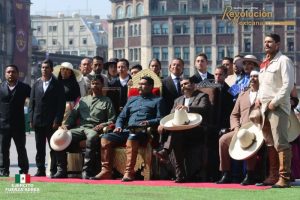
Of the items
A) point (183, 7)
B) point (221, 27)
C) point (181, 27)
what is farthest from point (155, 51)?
point (221, 27)

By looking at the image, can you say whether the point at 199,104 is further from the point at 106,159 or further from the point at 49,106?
the point at 49,106

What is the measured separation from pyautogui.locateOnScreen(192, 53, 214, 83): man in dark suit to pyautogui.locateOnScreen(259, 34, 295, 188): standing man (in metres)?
2.06

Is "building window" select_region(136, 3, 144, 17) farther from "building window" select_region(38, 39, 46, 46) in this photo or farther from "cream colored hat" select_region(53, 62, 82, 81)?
"cream colored hat" select_region(53, 62, 82, 81)

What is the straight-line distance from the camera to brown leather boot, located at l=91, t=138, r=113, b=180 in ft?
46.3

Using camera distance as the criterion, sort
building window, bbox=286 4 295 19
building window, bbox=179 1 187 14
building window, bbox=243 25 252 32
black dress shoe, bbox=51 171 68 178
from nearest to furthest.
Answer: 1. black dress shoe, bbox=51 171 68 178
2. building window, bbox=286 4 295 19
3. building window, bbox=243 25 252 32
4. building window, bbox=179 1 187 14

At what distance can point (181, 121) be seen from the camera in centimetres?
1349

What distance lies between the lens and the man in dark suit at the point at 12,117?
1502 centimetres

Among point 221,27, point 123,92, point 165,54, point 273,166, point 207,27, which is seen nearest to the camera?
point 273,166

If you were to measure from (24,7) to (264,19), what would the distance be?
26.4 m

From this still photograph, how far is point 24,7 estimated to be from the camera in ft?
358

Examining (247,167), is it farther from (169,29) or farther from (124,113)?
(169,29)

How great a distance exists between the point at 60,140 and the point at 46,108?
68cm

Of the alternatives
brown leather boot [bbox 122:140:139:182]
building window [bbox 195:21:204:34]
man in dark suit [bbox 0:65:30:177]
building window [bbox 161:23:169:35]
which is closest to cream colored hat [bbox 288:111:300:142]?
brown leather boot [bbox 122:140:139:182]

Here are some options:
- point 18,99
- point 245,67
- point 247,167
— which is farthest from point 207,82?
point 18,99
